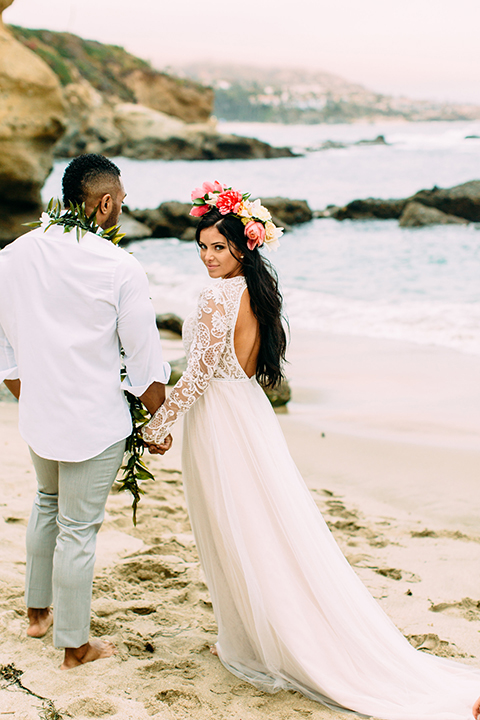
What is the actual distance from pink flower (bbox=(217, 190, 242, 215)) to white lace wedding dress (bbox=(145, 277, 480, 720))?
280mm

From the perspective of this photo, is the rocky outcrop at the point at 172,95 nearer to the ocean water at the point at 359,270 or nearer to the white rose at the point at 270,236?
the ocean water at the point at 359,270

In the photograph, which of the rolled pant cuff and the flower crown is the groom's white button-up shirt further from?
the rolled pant cuff

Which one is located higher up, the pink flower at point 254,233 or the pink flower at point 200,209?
the pink flower at point 200,209

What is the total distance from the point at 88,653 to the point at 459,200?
20.7m

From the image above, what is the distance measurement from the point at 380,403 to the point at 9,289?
188 inches

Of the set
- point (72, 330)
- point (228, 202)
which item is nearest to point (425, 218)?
point (228, 202)

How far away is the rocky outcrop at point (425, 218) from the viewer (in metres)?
20.5

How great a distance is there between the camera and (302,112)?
5468 inches

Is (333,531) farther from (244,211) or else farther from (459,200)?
(459,200)

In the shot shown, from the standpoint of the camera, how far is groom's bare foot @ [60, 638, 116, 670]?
252 cm

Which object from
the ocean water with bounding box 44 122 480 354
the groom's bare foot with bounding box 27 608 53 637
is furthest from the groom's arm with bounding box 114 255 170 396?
the ocean water with bounding box 44 122 480 354

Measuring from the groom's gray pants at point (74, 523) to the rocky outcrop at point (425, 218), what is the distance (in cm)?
1969

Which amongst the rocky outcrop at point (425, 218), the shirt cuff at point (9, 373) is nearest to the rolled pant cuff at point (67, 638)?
the shirt cuff at point (9, 373)

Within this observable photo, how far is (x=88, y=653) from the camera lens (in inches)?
101
